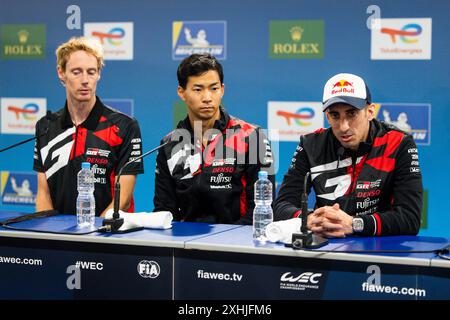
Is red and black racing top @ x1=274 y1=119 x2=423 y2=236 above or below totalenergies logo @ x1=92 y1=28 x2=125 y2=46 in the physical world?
below

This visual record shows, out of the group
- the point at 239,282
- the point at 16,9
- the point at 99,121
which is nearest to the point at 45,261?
the point at 239,282

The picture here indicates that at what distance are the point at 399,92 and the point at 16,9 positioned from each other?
122 inches

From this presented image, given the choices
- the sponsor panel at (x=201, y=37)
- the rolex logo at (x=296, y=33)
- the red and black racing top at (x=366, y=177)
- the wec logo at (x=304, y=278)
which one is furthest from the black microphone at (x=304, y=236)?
the sponsor panel at (x=201, y=37)

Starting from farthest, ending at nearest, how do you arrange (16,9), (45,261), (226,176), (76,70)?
1. (16,9)
2. (76,70)
3. (226,176)
4. (45,261)

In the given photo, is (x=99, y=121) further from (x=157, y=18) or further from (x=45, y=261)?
(x=157, y=18)

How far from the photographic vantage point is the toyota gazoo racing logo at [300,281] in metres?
2.75

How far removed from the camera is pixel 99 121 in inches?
162

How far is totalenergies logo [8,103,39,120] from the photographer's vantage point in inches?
233

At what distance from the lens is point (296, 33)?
17.0 ft

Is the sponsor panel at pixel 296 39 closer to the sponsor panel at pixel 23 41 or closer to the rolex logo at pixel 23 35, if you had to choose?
the sponsor panel at pixel 23 41

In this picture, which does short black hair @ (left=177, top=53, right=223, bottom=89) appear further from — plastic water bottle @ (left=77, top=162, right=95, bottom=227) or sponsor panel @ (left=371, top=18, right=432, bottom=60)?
sponsor panel @ (left=371, top=18, right=432, bottom=60)

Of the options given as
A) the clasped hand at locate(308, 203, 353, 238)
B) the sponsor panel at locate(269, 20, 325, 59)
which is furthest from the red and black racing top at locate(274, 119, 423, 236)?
the sponsor panel at locate(269, 20, 325, 59)

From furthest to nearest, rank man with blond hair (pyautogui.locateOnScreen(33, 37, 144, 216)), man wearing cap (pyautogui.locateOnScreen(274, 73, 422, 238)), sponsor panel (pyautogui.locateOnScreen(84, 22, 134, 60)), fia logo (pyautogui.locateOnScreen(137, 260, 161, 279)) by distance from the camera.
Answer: sponsor panel (pyautogui.locateOnScreen(84, 22, 134, 60)) < man with blond hair (pyautogui.locateOnScreen(33, 37, 144, 216)) < man wearing cap (pyautogui.locateOnScreen(274, 73, 422, 238)) < fia logo (pyautogui.locateOnScreen(137, 260, 161, 279))

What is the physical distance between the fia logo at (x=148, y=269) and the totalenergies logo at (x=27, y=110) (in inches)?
127
